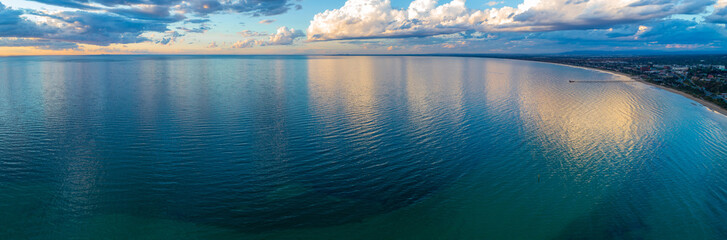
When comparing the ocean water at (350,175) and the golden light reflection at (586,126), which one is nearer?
the ocean water at (350,175)

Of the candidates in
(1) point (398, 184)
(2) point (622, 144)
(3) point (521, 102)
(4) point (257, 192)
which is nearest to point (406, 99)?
(3) point (521, 102)

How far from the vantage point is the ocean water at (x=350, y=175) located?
25.0 meters

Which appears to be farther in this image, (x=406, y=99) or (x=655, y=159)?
(x=406, y=99)

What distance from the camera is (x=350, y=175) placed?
3262 cm

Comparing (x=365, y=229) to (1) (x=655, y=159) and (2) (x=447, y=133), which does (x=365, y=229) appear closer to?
(2) (x=447, y=133)

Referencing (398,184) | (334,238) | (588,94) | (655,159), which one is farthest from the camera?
(588,94)

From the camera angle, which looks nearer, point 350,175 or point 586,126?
point 350,175

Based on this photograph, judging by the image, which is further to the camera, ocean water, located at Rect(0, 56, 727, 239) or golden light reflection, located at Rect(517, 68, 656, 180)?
golden light reflection, located at Rect(517, 68, 656, 180)

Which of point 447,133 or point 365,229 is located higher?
point 447,133

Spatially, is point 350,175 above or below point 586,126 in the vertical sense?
below

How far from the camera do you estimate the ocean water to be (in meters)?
25.0

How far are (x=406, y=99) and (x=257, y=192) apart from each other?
52.2 m

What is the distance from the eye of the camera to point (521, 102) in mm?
77750

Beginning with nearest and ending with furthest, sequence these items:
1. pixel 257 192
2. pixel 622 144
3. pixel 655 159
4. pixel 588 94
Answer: pixel 257 192 → pixel 655 159 → pixel 622 144 → pixel 588 94
